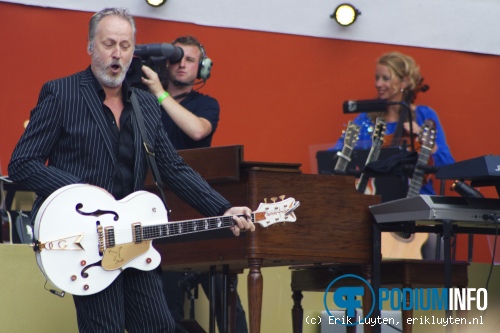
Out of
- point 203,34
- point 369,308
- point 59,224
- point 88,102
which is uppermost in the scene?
point 203,34

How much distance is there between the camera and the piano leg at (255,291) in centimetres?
500

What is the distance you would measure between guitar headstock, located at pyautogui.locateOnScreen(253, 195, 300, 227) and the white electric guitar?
1.77 ft

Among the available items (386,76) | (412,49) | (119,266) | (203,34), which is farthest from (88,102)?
(412,49)

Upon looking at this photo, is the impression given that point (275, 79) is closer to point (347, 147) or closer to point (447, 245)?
point (347, 147)

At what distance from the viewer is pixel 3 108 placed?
7.84 m

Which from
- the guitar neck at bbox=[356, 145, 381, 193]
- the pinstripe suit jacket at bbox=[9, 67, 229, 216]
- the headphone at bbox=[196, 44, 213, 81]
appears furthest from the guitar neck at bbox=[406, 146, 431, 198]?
the pinstripe suit jacket at bbox=[9, 67, 229, 216]

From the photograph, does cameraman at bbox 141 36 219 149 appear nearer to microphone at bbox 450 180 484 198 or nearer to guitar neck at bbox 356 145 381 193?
guitar neck at bbox 356 145 381 193

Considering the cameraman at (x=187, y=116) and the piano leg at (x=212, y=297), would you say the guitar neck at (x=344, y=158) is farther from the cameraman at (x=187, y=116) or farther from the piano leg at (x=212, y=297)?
the piano leg at (x=212, y=297)

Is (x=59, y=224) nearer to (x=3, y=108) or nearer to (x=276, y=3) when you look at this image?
(x=3, y=108)

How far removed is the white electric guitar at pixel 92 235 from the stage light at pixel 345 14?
16.1 ft

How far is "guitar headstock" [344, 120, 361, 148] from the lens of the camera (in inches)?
274

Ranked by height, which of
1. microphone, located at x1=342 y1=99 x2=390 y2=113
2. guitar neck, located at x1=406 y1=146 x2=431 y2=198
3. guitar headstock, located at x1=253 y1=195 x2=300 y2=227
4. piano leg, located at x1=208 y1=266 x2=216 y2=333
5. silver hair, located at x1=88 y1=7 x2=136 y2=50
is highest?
silver hair, located at x1=88 y1=7 x2=136 y2=50

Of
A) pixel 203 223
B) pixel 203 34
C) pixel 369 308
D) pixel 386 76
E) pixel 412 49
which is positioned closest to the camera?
pixel 203 223

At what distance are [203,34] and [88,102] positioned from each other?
4313mm
